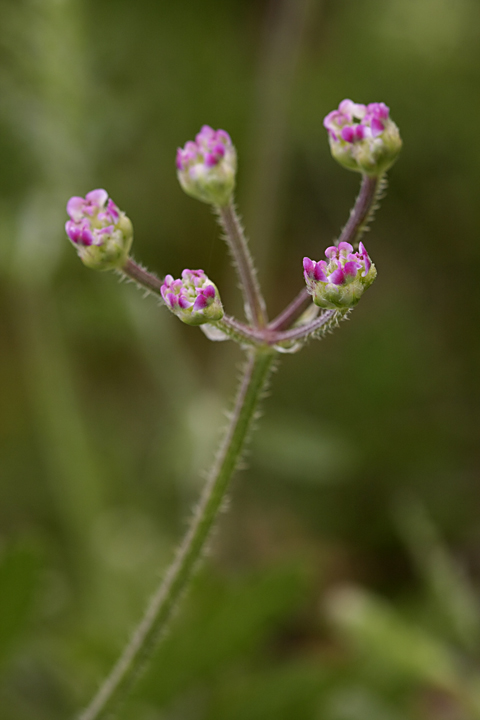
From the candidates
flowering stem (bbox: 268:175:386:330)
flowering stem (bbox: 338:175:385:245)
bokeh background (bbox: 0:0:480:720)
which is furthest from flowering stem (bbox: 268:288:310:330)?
bokeh background (bbox: 0:0:480:720)

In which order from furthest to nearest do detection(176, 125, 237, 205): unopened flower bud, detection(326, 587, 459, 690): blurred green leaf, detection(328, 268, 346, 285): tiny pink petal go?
1. detection(326, 587, 459, 690): blurred green leaf
2. detection(176, 125, 237, 205): unopened flower bud
3. detection(328, 268, 346, 285): tiny pink petal

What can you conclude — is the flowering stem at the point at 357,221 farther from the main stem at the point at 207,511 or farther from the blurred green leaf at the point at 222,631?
the blurred green leaf at the point at 222,631

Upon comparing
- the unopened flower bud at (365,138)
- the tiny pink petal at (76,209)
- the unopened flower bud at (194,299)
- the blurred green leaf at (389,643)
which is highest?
the unopened flower bud at (365,138)

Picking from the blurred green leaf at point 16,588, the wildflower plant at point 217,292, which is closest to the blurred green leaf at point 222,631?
the blurred green leaf at point 16,588

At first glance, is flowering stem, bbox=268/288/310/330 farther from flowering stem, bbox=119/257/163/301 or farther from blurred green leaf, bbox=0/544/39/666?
blurred green leaf, bbox=0/544/39/666

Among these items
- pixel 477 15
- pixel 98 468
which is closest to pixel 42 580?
pixel 98 468

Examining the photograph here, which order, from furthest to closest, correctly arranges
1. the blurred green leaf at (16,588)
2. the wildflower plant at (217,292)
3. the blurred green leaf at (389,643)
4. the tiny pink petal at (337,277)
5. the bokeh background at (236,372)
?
1. the bokeh background at (236,372)
2. the blurred green leaf at (389,643)
3. the blurred green leaf at (16,588)
4. the wildflower plant at (217,292)
5. the tiny pink petal at (337,277)
